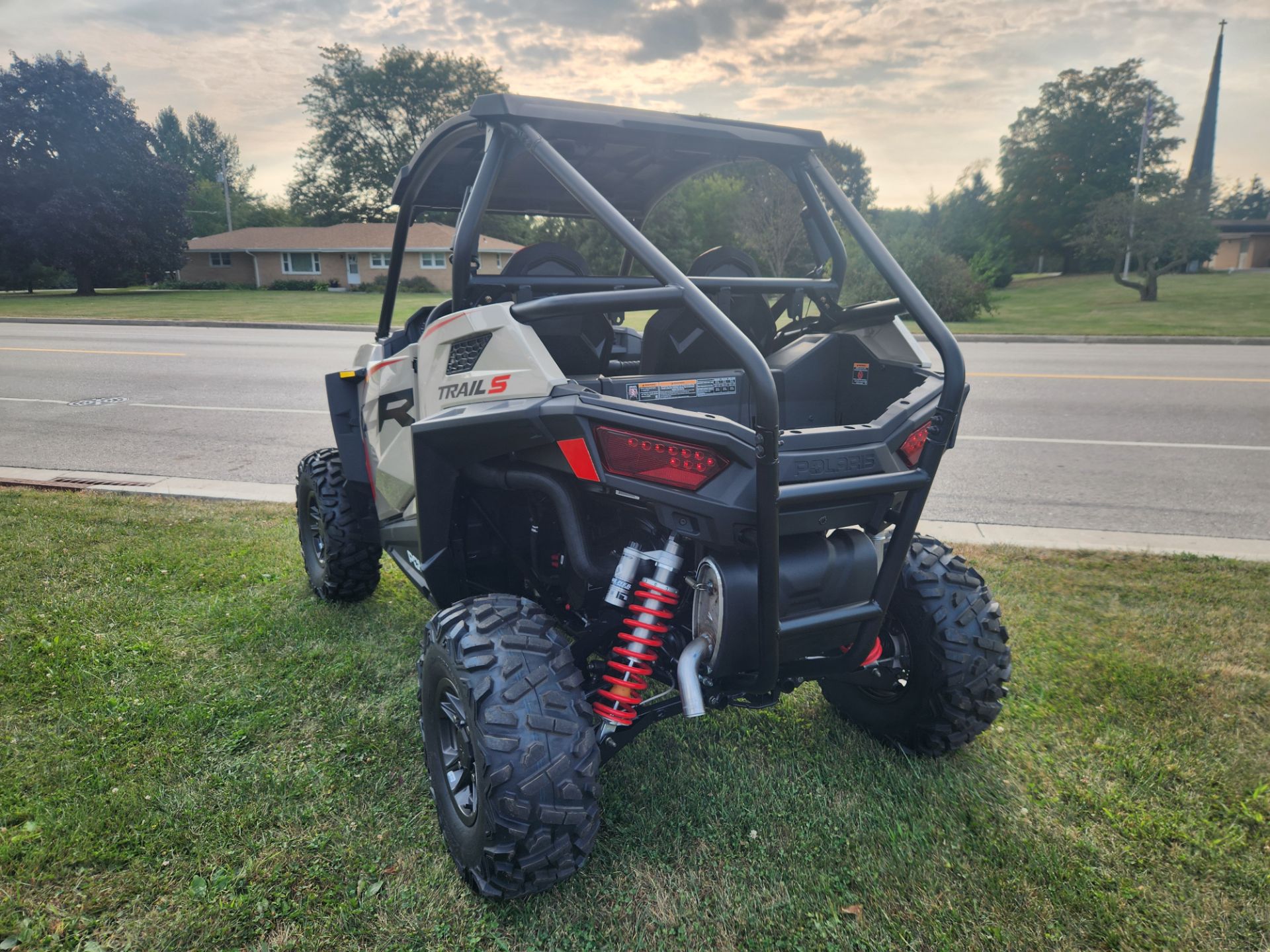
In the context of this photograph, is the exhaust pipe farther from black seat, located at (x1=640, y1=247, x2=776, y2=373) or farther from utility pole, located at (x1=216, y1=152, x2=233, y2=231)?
utility pole, located at (x1=216, y1=152, x2=233, y2=231)

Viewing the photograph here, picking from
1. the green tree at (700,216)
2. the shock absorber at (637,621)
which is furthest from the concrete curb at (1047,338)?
the green tree at (700,216)

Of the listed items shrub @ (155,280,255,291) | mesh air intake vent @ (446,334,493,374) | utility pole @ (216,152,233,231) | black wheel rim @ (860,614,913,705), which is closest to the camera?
mesh air intake vent @ (446,334,493,374)

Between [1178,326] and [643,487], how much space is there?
23244 millimetres

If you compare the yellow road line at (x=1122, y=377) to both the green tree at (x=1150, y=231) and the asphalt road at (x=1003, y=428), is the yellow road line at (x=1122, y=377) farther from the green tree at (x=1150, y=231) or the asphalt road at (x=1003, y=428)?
the green tree at (x=1150, y=231)

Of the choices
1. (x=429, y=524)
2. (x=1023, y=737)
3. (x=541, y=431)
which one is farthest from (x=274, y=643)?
(x=1023, y=737)

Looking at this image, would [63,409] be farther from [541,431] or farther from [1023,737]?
[1023,737]

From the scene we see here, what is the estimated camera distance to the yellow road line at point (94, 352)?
14391mm

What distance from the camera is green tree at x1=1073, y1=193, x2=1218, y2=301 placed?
103ft

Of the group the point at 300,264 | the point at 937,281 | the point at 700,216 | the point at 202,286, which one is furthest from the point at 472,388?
the point at 202,286

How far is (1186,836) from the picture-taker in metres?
2.50

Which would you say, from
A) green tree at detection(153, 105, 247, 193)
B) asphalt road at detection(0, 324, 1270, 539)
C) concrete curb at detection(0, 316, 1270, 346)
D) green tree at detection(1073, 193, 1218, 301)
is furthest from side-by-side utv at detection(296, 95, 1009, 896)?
green tree at detection(153, 105, 247, 193)

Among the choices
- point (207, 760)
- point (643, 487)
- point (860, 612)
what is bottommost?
point (207, 760)

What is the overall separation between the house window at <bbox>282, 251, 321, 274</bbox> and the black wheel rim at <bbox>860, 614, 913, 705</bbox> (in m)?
53.7

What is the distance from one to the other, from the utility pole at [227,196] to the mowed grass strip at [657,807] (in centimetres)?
7145
